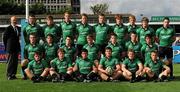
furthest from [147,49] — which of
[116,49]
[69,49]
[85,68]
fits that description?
[69,49]

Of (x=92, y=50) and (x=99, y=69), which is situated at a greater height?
(x=92, y=50)

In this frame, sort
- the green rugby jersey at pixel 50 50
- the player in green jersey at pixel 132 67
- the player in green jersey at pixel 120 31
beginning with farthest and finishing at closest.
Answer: the player in green jersey at pixel 120 31 → the green rugby jersey at pixel 50 50 → the player in green jersey at pixel 132 67

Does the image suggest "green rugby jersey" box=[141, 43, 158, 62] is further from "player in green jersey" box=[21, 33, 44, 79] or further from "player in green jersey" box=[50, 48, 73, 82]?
"player in green jersey" box=[21, 33, 44, 79]

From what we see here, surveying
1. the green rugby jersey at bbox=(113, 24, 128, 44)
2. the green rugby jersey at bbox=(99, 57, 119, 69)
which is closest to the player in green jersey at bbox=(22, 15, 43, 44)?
the green rugby jersey at bbox=(99, 57, 119, 69)

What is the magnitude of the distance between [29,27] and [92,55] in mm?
1990

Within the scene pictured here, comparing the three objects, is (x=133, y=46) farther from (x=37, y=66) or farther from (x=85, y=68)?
(x=37, y=66)

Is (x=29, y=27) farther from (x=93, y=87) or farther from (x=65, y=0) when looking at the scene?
(x=65, y=0)

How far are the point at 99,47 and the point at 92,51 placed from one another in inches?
12.1

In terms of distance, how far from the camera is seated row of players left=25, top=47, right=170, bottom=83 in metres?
13.1

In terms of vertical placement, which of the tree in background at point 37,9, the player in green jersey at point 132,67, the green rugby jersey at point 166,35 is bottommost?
the tree in background at point 37,9

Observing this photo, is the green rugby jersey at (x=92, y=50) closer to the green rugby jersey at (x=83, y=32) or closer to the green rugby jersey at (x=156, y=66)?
the green rugby jersey at (x=83, y=32)

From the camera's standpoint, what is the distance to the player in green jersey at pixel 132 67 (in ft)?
42.9

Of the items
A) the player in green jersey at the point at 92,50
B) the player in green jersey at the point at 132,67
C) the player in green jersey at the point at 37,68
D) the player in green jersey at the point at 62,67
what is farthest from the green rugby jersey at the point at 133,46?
the player in green jersey at the point at 37,68

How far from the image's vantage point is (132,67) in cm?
1320
